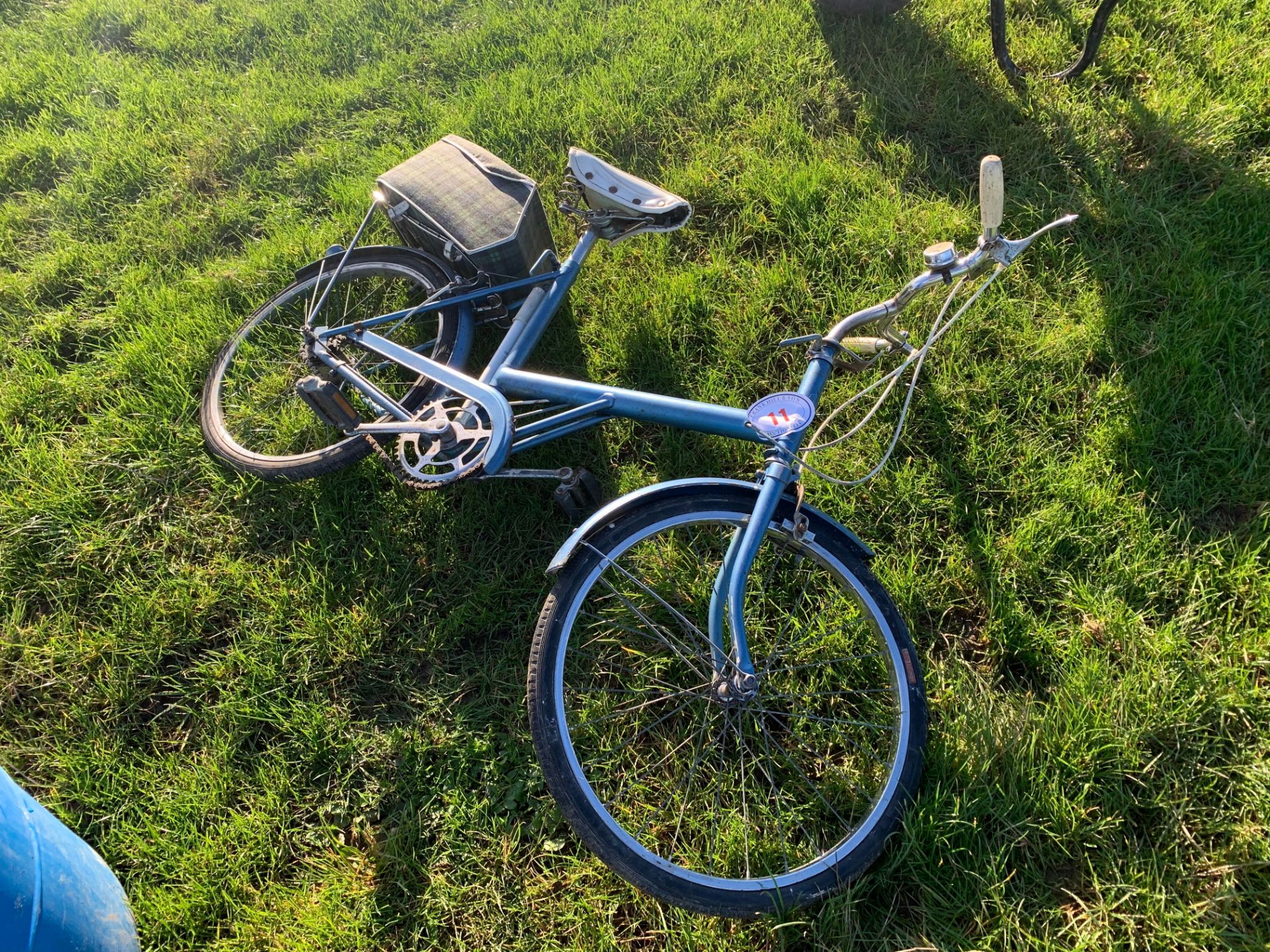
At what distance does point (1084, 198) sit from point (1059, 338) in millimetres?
876

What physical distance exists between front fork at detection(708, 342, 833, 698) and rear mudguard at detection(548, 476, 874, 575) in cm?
8

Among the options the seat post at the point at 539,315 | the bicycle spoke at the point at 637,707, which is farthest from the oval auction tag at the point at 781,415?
the seat post at the point at 539,315

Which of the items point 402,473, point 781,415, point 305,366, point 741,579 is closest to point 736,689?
point 741,579

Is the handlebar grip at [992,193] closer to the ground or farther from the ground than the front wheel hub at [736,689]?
farther from the ground

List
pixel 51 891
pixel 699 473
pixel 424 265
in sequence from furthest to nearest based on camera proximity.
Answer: pixel 424 265 → pixel 699 473 → pixel 51 891

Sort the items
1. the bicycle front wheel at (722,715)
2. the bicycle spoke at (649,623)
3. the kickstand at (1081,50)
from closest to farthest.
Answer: the bicycle front wheel at (722,715) → the bicycle spoke at (649,623) → the kickstand at (1081,50)

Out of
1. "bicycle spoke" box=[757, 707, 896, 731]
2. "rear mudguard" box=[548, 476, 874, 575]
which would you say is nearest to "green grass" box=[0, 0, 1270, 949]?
"bicycle spoke" box=[757, 707, 896, 731]

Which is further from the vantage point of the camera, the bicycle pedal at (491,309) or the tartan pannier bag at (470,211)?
the bicycle pedal at (491,309)

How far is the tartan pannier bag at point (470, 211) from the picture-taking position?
2803 millimetres

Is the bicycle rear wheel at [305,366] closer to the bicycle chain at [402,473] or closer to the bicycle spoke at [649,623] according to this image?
the bicycle chain at [402,473]

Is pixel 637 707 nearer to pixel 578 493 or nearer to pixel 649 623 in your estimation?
pixel 649 623

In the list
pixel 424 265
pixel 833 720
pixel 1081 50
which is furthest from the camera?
pixel 1081 50

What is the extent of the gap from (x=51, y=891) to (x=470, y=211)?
8.02ft

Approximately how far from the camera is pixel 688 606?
7.94 ft
